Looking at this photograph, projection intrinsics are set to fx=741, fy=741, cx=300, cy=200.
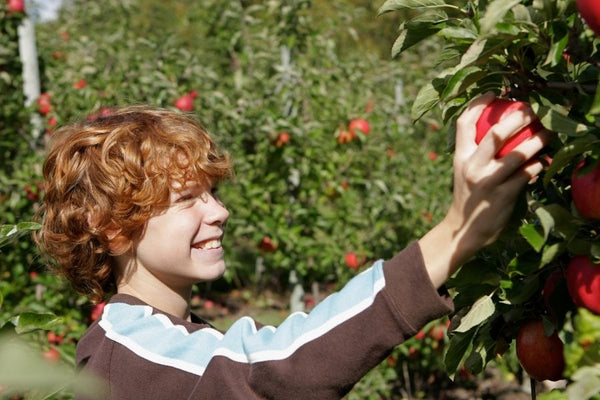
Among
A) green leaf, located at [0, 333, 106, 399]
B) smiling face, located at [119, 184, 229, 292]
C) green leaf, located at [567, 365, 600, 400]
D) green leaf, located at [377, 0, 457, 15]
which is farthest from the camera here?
smiling face, located at [119, 184, 229, 292]

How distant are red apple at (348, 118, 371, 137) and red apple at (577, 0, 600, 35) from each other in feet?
10.8

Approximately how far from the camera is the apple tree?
78 centimetres

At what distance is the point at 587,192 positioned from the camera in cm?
77

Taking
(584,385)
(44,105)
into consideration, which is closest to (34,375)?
(584,385)

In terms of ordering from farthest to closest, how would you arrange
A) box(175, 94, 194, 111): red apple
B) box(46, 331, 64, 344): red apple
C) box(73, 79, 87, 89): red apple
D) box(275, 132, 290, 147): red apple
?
box(73, 79, 87, 89): red apple < box(175, 94, 194, 111): red apple < box(275, 132, 290, 147): red apple < box(46, 331, 64, 344): red apple

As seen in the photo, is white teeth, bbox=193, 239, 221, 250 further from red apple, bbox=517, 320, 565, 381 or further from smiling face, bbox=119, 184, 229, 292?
red apple, bbox=517, 320, 565, 381

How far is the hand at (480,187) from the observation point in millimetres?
803

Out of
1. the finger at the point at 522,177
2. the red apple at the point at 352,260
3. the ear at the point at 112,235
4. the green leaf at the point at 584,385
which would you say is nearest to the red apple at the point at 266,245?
the red apple at the point at 352,260

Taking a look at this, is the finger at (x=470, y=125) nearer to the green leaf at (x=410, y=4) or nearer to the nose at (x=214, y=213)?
the green leaf at (x=410, y=4)

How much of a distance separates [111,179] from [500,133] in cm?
89

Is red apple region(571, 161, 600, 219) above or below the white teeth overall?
above

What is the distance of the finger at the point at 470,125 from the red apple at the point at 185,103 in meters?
3.30

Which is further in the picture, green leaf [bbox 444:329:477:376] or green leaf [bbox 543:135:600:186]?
green leaf [bbox 444:329:477:376]

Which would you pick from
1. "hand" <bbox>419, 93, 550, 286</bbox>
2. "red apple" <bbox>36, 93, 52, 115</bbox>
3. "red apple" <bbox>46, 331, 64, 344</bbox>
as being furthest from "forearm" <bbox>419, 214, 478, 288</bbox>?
"red apple" <bbox>36, 93, 52, 115</bbox>
